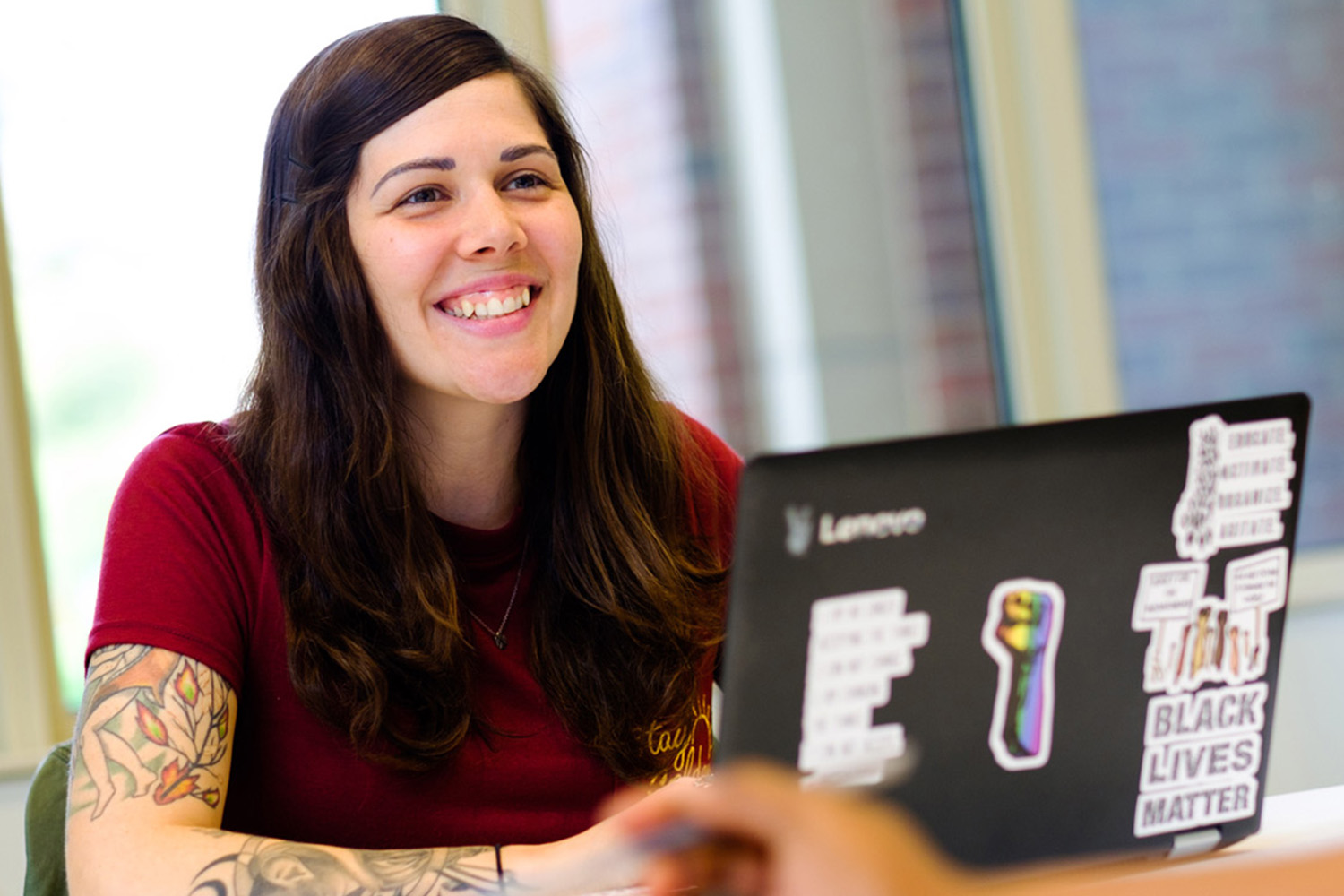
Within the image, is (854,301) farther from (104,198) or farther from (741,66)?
(104,198)

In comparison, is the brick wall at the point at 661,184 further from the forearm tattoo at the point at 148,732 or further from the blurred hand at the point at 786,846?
the blurred hand at the point at 786,846

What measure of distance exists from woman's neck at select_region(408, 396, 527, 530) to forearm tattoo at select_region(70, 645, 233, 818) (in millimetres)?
365

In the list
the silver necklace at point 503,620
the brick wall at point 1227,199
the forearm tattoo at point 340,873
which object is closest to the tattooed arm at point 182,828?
the forearm tattoo at point 340,873

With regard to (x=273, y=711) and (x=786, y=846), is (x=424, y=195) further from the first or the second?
(x=786, y=846)

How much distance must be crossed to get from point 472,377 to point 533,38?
133cm

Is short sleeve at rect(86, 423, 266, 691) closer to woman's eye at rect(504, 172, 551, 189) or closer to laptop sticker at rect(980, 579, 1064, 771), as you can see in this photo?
woman's eye at rect(504, 172, 551, 189)

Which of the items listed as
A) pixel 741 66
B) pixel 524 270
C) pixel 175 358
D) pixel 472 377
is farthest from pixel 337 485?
pixel 741 66

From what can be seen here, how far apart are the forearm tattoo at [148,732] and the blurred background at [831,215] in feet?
4.05

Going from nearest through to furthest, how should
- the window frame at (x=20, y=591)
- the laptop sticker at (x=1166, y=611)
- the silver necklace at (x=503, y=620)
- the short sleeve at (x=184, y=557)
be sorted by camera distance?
1. the laptop sticker at (x=1166, y=611)
2. the short sleeve at (x=184, y=557)
3. the silver necklace at (x=503, y=620)
4. the window frame at (x=20, y=591)

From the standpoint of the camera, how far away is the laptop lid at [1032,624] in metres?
0.75

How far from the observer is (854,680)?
0.76m

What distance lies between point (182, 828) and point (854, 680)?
677 millimetres

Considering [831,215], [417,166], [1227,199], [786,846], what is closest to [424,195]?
[417,166]

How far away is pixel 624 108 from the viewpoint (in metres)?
2.81
